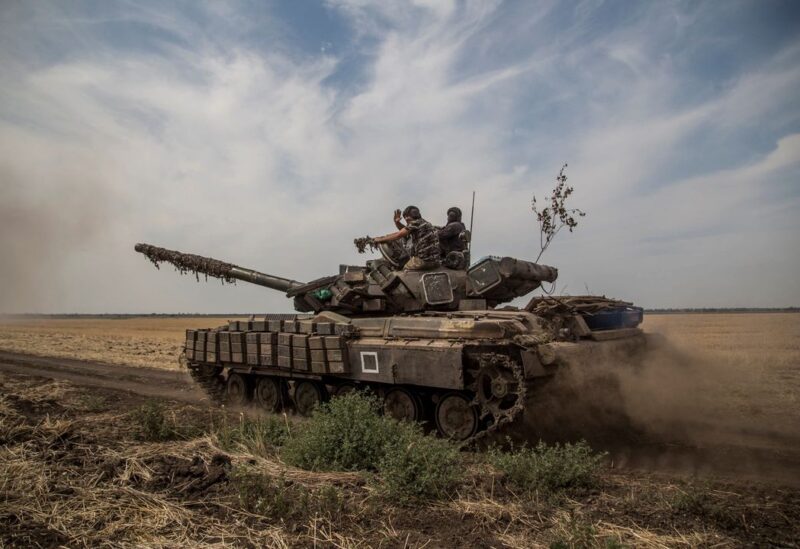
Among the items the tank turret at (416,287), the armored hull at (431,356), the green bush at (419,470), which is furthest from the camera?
the tank turret at (416,287)

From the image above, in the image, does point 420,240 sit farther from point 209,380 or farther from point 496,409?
point 209,380

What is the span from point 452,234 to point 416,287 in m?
1.30

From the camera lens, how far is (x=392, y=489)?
5.35 metres

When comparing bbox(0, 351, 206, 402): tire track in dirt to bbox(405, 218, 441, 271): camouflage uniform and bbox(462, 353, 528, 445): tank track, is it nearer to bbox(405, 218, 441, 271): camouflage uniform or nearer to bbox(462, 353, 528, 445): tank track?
bbox(405, 218, 441, 271): camouflage uniform

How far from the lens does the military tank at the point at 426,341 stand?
8039 millimetres

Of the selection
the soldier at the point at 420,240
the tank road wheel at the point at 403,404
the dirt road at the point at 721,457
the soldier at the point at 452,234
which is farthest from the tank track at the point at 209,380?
the dirt road at the point at 721,457

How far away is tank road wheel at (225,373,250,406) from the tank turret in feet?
7.67

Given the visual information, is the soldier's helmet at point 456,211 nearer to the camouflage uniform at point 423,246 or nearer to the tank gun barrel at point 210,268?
the camouflage uniform at point 423,246

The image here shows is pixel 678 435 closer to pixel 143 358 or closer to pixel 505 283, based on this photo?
pixel 505 283

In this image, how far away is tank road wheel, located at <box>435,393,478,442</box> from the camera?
8359mm

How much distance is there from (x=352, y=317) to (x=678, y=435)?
5902 millimetres

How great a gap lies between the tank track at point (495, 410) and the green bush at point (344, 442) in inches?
48.0

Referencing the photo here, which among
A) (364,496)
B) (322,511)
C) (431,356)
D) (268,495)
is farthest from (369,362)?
(322,511)

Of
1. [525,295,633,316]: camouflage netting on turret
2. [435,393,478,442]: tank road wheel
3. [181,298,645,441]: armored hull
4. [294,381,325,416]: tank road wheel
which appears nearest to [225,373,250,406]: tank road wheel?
[181,298,645,441]: armored hull
